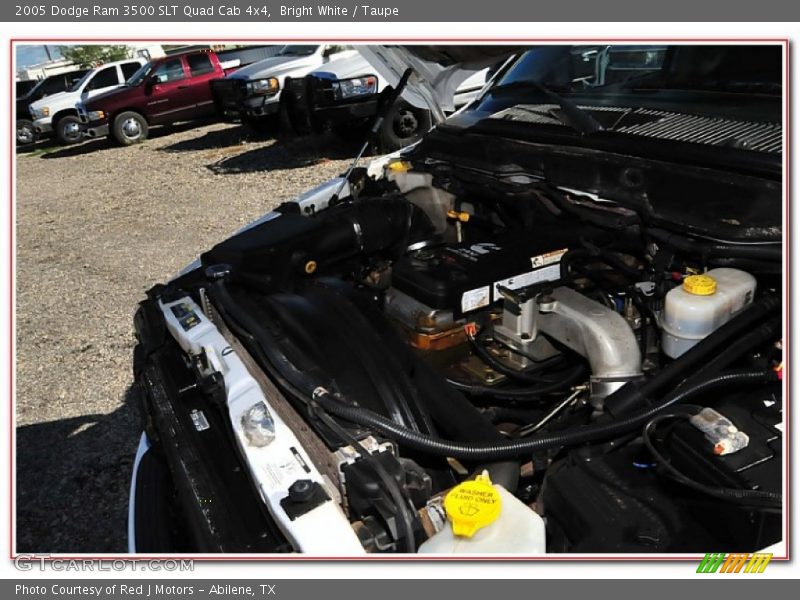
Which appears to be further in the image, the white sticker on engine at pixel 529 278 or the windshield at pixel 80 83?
the windshield at pixel 80 83

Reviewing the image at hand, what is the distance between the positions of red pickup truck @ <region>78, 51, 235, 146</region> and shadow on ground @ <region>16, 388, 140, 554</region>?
34.9 feet

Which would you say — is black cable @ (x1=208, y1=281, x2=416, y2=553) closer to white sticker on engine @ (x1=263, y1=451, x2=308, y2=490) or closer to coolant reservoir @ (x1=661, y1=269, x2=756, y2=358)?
white sticker on engine @ (x1=263, y1=451, x2=308, y2=490)

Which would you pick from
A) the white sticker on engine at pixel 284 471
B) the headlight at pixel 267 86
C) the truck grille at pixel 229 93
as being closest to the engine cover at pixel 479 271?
the white sticker on engine at pixel 284 471

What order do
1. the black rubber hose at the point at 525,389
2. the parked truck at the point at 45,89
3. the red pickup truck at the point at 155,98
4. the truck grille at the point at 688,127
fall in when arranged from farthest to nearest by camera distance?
the parked truck at the point at 45,89, the red pickup truck at the point at 155,98, the black rubber hose at the point at 525,389, the truck grille at the point at 688,127

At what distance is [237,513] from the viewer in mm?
1609

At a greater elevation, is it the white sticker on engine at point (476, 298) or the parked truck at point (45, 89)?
the white sticker on engine at point (476, 298)

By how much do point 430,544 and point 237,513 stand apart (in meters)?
0.53

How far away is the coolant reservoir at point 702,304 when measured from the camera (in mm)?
1683

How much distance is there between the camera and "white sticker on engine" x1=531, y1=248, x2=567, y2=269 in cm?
216

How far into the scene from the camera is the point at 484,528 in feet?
4.40

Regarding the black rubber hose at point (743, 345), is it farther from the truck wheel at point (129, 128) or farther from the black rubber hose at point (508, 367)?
the truck wheel at point (129, 128)

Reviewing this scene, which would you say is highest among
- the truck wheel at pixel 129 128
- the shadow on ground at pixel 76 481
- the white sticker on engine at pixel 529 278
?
the white sticker on engine at pixel 529 278

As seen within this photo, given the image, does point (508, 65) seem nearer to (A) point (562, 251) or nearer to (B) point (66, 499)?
(A) point (562, 251)

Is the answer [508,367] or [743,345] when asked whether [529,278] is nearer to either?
[508,367]
